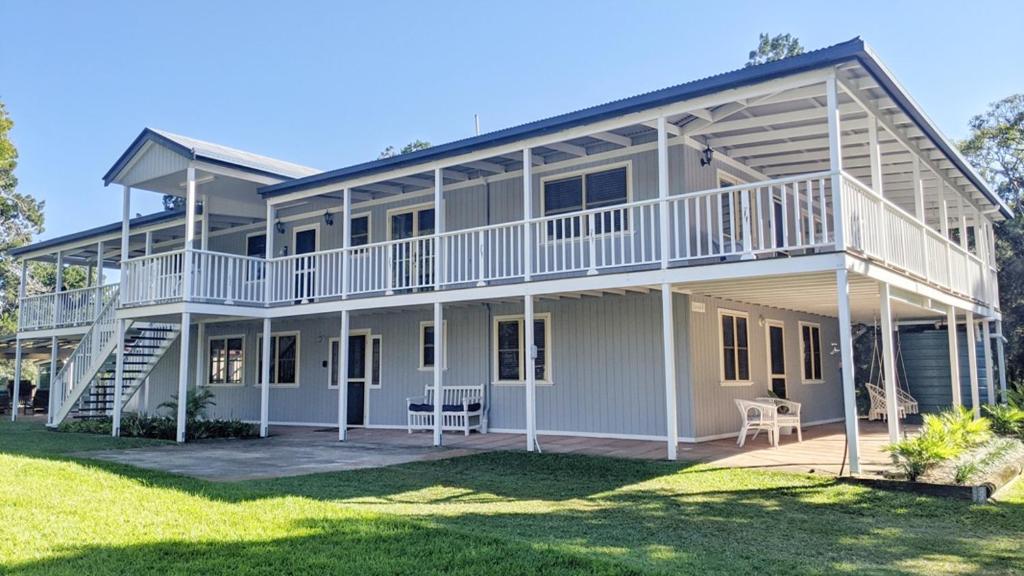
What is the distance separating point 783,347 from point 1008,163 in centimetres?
1798

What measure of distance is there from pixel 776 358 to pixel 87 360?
15385 mm

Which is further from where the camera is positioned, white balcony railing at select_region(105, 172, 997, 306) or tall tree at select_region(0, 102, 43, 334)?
tall tree at select_region(0, 102, 43, 334)

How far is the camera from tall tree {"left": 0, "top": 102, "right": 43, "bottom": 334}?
1309 inches

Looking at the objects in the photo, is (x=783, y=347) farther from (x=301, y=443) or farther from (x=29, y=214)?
(x=29, y=214)

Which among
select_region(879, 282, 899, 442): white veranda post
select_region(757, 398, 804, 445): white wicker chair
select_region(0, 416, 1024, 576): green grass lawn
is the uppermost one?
select_region(879, 282, 899, 442): white veranda post

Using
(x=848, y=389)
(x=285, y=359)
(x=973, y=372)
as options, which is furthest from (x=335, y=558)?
(x=285, y=359)

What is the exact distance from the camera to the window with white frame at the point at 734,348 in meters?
13.4

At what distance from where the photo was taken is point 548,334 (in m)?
13.8

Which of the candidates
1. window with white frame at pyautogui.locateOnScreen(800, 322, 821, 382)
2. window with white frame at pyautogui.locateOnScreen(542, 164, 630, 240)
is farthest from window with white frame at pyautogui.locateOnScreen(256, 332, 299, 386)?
window with white frame at pyautogui.locateOnScreen(800, 322, 821, 382)

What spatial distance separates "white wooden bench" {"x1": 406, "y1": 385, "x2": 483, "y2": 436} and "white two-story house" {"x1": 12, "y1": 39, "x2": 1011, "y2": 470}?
11 cm

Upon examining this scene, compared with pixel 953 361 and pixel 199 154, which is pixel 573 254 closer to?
pixel 953 361

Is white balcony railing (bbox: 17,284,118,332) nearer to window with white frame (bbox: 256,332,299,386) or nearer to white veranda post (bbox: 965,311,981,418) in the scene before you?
window with white frame (bbox: 256,332,299,386)

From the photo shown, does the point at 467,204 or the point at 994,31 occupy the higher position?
the point at 994,31

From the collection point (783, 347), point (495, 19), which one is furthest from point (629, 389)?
point (495, 19)
